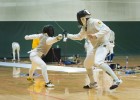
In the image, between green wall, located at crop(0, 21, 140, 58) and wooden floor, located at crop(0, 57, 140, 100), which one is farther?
green wall, located at crop(0, 21, 140, 58)

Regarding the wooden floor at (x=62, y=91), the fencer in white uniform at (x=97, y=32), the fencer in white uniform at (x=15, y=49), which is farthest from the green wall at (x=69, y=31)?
the fencer in white uniform at (x=97, y=32)

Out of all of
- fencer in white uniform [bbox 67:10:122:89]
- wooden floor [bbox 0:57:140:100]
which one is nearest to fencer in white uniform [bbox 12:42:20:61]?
wooden floor [bbox 0:57:140:100]

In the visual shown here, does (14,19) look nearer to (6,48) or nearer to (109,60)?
(6,48)

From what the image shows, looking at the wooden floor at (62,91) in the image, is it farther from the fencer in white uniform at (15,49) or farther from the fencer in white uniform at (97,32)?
the fencer in white uniform at (15,49)

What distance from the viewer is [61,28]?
2177 centimetres

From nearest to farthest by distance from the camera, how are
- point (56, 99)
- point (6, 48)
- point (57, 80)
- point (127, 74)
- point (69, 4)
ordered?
1. point (56, 99)
2. point (57, 80)
3. point (127, 74)
4. point (6, 48)
5. point (69, 4)

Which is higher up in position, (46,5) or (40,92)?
(46,5)

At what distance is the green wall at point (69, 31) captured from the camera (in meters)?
20.9

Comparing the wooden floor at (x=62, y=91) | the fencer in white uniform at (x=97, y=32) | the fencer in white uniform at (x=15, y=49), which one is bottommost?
the wooden floor at (x=62, y=91)

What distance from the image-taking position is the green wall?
68.4ft

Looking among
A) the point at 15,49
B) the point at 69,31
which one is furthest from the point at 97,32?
the point at 69,31

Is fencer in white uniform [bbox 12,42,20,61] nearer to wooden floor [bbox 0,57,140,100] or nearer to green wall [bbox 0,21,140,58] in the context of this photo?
green wall [bbox 0,21,140,58]

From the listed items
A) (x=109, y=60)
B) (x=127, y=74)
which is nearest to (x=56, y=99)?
(x=127, y=74)

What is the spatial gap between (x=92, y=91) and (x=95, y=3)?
1513cm
